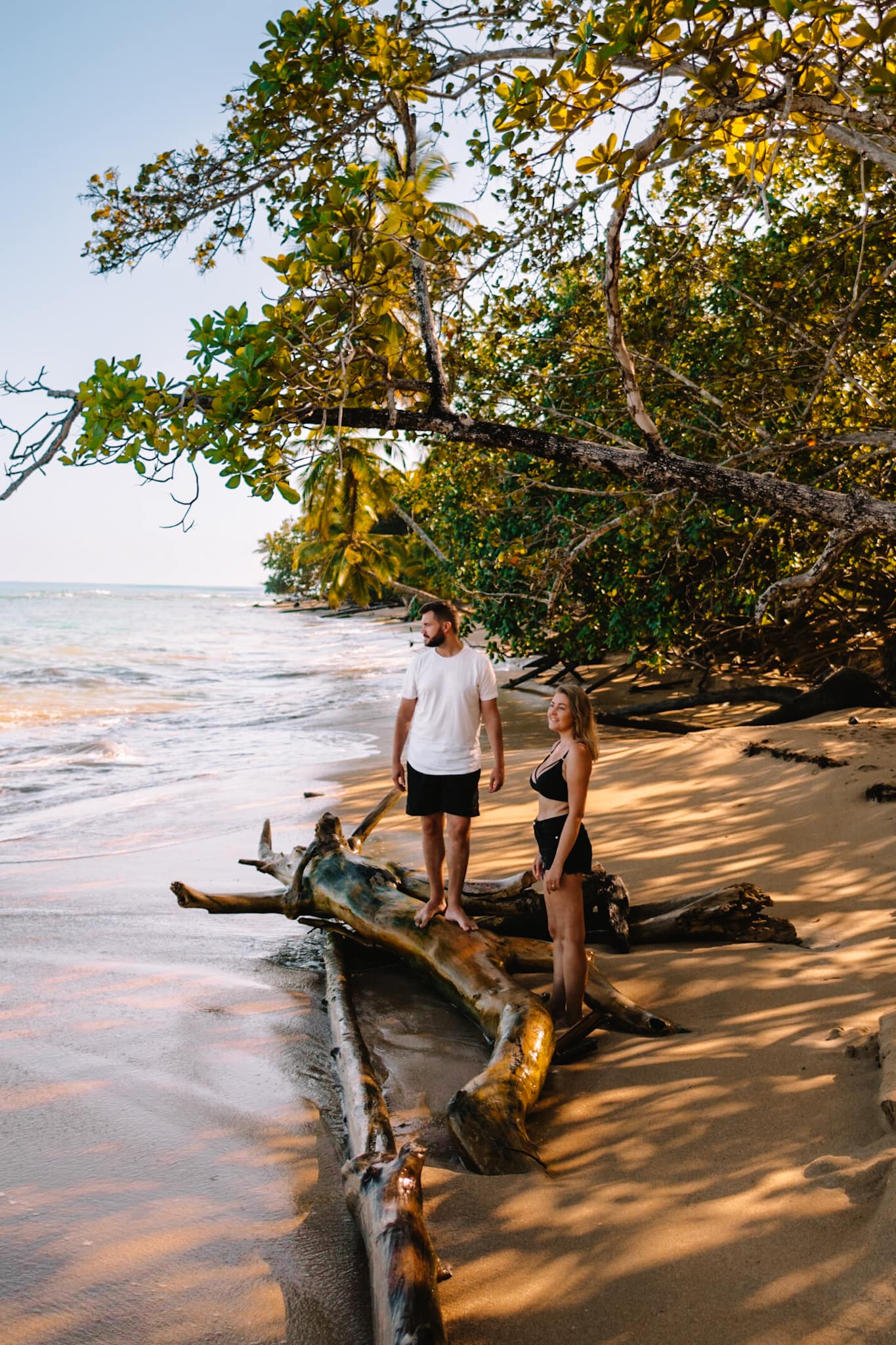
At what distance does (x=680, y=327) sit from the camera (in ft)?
29.7

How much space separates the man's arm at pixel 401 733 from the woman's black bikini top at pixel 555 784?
108cm

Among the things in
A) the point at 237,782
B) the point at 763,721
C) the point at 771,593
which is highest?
the point at 771,593

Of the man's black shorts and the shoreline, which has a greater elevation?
the man's black shorts

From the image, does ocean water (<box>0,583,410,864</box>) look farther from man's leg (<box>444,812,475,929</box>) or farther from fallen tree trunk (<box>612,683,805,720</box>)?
man's leg (<box>444,812,475,929</box>)

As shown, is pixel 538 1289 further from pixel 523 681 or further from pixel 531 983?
pixel 523 681

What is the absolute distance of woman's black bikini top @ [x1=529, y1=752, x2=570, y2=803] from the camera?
424cm

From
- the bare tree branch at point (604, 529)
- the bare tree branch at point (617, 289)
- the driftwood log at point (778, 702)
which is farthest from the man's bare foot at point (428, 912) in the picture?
the driftwood log at point (778, 702)

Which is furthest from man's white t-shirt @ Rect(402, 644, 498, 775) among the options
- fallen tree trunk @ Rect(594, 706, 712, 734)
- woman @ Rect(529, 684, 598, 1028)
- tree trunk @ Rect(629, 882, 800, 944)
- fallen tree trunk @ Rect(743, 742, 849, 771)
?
fallen tree trunk @ Rect(594, 706, 712, 734)

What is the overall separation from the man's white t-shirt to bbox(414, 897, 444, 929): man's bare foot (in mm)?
656

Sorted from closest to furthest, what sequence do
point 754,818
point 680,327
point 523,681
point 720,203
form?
1. point 720,203
2. point 754,818
3. point 680,327
4. point 523,681

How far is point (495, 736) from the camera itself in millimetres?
5004

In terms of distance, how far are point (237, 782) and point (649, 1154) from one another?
29.1ft

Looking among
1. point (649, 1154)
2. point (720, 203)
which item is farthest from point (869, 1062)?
point (720, 203)

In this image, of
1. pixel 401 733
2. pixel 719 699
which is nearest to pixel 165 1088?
pixel 401 733
